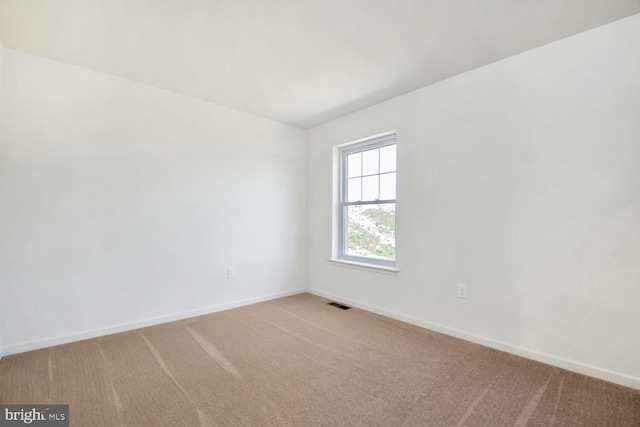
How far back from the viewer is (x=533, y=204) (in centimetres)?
227

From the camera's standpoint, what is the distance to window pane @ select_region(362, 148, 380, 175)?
11.8 feet

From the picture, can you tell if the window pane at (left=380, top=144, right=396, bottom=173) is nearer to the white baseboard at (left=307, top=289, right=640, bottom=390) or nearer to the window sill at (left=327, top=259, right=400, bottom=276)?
the window sill at (left=327, top=259, right=400, bottom=276)

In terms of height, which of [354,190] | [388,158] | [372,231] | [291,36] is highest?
[291,36]

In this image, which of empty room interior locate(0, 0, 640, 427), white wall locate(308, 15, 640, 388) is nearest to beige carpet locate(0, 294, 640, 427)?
empty room interior locate(0, 0, 640, 427)

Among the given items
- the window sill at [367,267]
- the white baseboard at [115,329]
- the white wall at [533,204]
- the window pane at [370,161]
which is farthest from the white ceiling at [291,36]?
the white baseboard at [115,329]

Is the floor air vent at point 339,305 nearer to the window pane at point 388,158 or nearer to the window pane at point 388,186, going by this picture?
the window pane at point 388,186

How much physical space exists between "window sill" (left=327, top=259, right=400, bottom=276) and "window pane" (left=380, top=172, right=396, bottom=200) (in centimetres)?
80

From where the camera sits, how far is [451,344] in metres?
2.52

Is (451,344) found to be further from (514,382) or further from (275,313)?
(275,313)

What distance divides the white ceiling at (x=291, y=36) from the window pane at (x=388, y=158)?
0.69 metres

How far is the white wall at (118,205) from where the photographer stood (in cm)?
234

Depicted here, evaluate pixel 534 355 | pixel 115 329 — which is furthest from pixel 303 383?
pixel 115 329

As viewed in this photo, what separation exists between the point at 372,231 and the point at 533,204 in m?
1.69

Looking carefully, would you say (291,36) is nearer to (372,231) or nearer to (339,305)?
(372,231)
